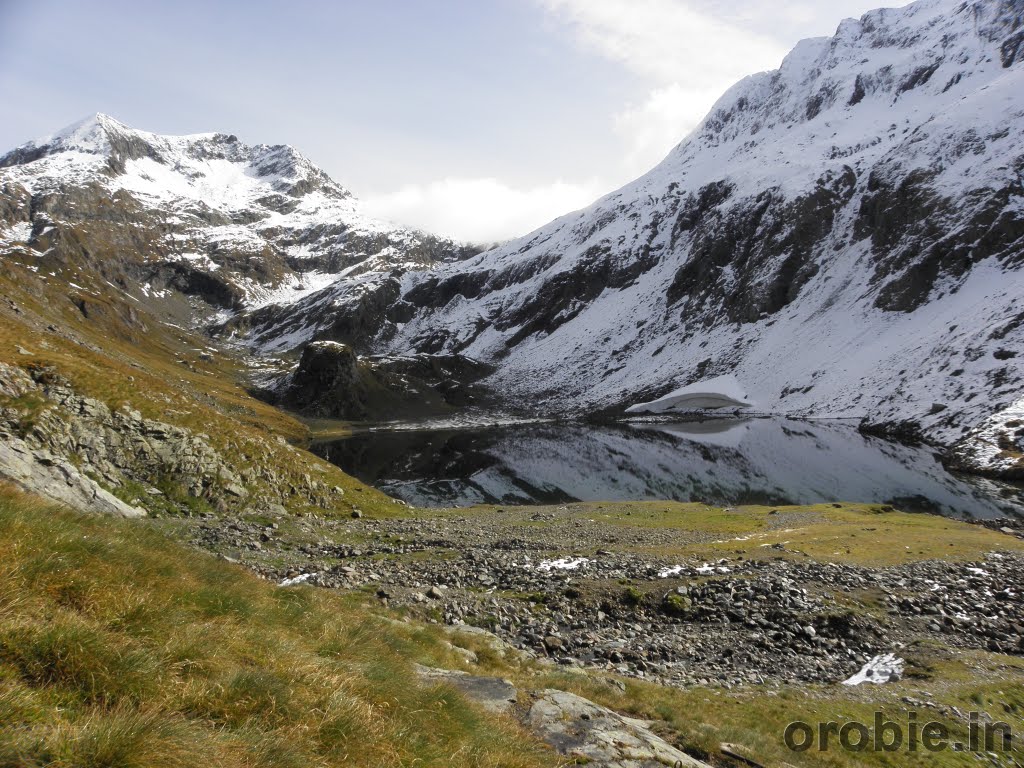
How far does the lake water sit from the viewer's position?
2452 inches

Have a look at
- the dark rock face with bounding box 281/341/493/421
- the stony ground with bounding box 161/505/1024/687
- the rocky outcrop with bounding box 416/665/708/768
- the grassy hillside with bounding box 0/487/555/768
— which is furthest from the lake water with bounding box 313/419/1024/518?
the grassy hillside with bounding box 0/487/555/768

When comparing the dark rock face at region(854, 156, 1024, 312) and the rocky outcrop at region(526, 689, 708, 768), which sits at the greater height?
the dark rock face at region(854, 156, 1024, 312)

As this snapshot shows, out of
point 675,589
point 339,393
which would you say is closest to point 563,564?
point 675,589

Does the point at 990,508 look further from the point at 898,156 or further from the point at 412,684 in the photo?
the point at 898,156

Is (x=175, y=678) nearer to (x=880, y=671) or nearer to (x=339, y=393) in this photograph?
(x=880, y=671)

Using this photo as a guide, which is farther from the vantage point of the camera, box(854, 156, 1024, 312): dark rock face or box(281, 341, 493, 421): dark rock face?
box(281, 341, 493, 421): dark rock face

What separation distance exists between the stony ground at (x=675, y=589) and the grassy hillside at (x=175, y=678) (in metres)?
10.2

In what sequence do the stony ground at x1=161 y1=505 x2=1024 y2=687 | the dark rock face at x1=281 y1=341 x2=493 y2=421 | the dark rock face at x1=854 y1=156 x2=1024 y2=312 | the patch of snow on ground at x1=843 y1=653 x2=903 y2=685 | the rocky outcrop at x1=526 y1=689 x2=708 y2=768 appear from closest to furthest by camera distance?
the rocky outcrop at x1=526 y1=689 x2=708 y2=768 < the patch of snow on ground at x1=843 y1=653 x2=903 y2=685 < the stony ground at x1=161 y1=505 x2=1024 y2=687 < the dark rock face at x1=854 y1=156 x2=1024 y2=312 < the dark rock face at x1=281 y1=341 x2=493 y2=421

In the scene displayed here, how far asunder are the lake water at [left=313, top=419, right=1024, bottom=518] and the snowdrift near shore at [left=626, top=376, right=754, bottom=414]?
26.6 meters

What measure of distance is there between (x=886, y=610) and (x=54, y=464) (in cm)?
3314

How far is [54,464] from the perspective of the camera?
66.2 ft

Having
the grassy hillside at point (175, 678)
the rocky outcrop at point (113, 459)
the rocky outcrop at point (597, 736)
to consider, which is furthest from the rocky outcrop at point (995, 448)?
the grassy hillside at point (175, 678)

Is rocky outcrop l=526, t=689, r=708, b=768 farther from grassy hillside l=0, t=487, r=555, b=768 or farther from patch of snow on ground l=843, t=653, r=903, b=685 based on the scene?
patch of snow on ground l=843, t=653, r=903, b=685

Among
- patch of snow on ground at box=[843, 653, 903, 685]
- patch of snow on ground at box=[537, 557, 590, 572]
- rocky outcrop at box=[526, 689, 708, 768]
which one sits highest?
rocky outcrop at box=[526, 689, 708, 768]
